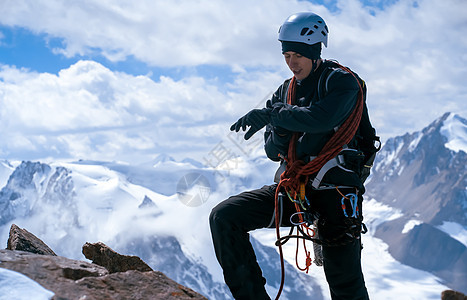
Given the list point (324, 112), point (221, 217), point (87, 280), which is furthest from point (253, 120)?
point (87, 280)

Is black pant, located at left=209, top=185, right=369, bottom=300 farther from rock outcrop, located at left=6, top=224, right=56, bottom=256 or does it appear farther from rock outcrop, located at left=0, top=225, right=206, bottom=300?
rock outcrop, located at left=6, top=224, right=56, bottom=256

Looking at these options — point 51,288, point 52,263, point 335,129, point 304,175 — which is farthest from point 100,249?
point 335,129

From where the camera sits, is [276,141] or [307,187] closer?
[307,187]

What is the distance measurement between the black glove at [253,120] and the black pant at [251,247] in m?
Result: 1.00

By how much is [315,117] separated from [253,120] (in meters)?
0.92

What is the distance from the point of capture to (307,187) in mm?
7168

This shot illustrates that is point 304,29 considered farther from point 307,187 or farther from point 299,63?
point 307,187

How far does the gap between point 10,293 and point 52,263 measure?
3.18 ft

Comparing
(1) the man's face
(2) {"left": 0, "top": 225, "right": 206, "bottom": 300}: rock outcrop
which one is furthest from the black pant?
(1) the man's face

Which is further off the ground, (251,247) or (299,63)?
(299,63)

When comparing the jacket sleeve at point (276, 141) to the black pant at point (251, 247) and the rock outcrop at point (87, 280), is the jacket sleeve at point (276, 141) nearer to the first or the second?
the black pant at point (251, 247)

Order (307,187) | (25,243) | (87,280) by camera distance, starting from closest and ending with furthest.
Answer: (87,280) → (307,187) → (25,243)

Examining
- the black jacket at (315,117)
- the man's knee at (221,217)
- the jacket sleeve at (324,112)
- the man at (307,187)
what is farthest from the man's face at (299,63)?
the man's knee at (221,217)

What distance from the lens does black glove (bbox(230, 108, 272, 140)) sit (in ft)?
22.4
